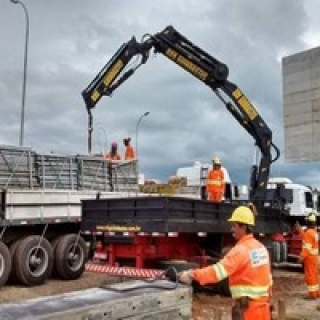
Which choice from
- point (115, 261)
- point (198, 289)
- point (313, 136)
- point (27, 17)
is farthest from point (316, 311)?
point (313, 136)

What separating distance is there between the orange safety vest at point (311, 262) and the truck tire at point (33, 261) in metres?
5.28

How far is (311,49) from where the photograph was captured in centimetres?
2667

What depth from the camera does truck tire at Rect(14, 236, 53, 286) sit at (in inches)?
456

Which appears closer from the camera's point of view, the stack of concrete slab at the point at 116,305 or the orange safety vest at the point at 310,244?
the stack of concrete slab at the point at 116,305

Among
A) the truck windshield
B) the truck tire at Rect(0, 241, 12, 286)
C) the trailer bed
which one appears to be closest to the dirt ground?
the truck tire at Rect(0, 241, 12, 286)

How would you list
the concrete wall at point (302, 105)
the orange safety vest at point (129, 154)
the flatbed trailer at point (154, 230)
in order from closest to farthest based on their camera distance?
the flatbed trailer at point (154, 230)
the orange safety vest at point (129, 154)
the concrete wall at point (302, 105)

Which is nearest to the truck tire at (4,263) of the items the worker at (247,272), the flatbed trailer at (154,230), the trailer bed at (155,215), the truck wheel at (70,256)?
the truck wheel at (70,256)

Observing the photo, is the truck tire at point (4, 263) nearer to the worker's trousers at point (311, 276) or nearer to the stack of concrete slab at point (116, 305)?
the worker's trousers at point (311, 276)

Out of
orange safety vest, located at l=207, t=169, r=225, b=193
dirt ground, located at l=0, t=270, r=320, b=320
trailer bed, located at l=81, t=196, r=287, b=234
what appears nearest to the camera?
dirt ground, located at l=0, t=270, r=320, b=320

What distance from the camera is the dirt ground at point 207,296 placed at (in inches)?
396

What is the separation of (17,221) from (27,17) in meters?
11.9

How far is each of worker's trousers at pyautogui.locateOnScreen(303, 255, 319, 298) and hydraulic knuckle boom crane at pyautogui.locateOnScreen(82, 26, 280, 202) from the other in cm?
377

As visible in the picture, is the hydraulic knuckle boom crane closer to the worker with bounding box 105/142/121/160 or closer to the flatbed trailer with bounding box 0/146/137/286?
the worker with bounding box 105/142/121/160

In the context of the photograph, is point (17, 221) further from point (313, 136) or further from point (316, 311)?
point (313, 136)
